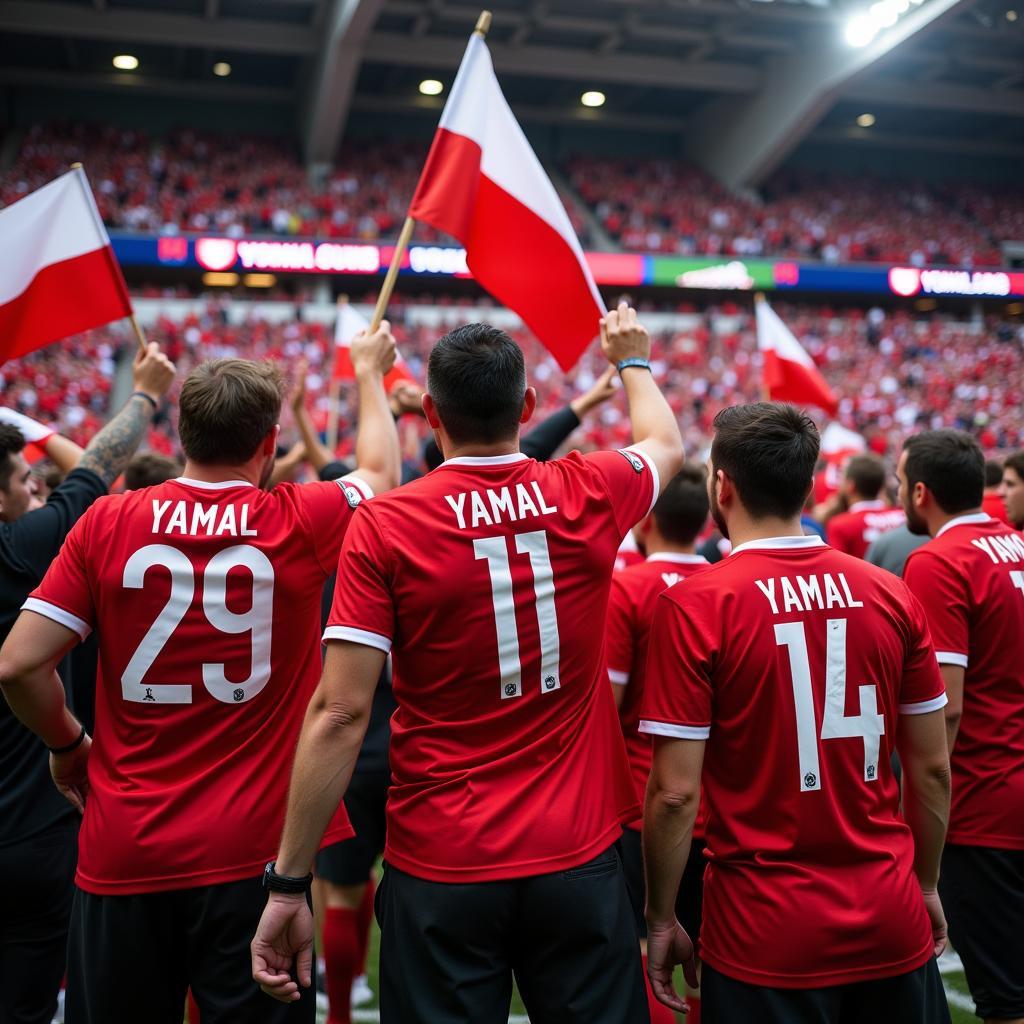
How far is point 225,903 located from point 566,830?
0.80 metres

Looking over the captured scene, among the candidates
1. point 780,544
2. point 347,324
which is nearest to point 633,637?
point 780,544

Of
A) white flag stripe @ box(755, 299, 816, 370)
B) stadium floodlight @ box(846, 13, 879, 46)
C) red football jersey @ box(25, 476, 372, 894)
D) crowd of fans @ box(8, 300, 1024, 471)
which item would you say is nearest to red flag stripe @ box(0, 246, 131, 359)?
red football jersey @ box(25, 476, 372, 894)

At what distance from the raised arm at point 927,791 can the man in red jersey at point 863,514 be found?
3884mm

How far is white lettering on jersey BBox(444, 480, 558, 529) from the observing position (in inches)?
88.1

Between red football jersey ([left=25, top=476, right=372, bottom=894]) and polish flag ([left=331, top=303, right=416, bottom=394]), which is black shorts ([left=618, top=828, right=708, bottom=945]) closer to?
red football jersey ([left=25, top=476, right=372, bottom=894])

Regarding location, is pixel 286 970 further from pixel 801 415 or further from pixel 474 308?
pixel 474 308

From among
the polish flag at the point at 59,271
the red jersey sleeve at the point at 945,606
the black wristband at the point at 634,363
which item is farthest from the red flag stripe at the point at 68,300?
the red jersey sleeve at the point at 945,606

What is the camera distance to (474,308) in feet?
90.6

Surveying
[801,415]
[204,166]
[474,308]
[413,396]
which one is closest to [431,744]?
[801,415]

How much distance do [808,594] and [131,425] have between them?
6.49ft

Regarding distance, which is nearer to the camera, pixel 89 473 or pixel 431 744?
pixel 431 744

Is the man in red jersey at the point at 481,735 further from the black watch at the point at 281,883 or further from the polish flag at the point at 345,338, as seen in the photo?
the polish flag at the point at 345,338

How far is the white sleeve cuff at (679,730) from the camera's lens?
2.23 m

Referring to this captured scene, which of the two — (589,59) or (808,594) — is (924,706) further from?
(589,59)
